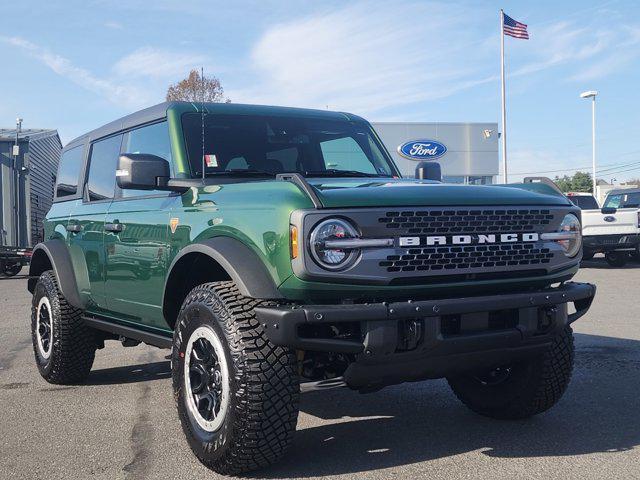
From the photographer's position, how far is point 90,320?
18.3 ft

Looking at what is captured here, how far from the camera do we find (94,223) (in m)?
5.42

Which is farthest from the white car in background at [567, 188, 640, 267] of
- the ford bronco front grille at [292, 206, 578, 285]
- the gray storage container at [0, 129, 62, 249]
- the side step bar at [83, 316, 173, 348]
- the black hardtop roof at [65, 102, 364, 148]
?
the ford bronco front grille at [292, 206, 578, 285]

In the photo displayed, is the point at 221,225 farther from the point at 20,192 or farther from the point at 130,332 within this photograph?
the point at 20,192

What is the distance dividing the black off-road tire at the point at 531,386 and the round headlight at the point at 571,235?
1.46 ft

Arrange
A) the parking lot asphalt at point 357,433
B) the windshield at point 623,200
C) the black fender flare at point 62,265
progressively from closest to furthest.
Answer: the parking lot asphalt at point 357,433
the black fender flare at point 62,265
the windshield at point 623,200

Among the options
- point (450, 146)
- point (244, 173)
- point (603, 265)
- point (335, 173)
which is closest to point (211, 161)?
point (244, 173)

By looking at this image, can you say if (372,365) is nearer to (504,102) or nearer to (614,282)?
(614,282)

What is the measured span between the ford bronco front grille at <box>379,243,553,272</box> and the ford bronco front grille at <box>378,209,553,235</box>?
0.08m

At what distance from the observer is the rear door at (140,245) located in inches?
176

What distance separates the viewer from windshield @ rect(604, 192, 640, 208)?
20.1 meters

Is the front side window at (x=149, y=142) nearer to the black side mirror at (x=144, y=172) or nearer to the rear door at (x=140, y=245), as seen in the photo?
the rear door at (x=140, y=245)

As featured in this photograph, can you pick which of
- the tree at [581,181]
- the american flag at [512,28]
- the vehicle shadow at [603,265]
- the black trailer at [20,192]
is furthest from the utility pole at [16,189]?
the tree at [581,181]

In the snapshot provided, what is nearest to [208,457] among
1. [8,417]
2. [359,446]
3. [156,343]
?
[359,446]

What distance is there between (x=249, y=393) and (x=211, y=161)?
68.9 inches
